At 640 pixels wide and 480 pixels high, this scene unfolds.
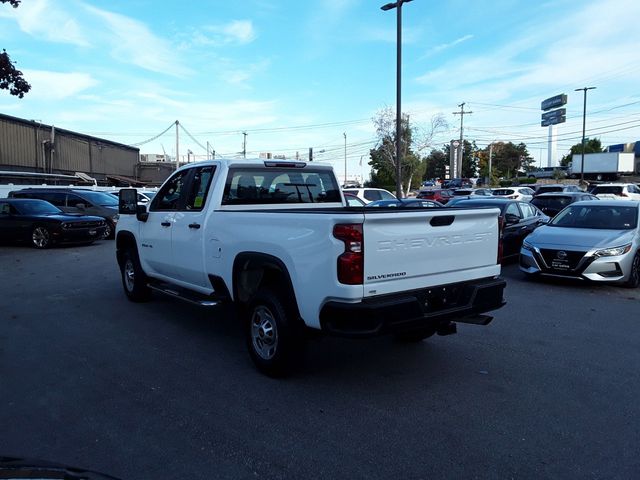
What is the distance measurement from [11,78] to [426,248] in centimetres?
1703

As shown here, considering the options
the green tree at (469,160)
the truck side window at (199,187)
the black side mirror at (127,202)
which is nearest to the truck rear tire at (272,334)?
the truck side window at (199,187)

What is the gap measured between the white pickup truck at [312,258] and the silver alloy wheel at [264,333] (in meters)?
0.01

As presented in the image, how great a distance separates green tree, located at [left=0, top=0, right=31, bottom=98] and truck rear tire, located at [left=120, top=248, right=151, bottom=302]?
39.2 ft

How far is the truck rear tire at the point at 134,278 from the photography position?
759 centimetres

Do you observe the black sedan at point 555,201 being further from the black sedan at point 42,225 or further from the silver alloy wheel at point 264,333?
the silver alloy wheel at point 264,333

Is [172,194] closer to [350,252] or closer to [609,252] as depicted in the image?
[350,252]

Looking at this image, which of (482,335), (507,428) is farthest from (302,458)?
(482,335)

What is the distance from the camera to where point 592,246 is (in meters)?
8.70

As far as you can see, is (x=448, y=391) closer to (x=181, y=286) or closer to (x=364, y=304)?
(x=364, y=304)

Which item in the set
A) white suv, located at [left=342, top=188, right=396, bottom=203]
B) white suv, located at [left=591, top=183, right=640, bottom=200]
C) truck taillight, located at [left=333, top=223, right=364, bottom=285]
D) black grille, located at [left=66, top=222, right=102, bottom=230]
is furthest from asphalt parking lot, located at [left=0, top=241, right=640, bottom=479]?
white suv, located at [left=591, top=183, right=640, bottom=200]

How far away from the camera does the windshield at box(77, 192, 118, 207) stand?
1872 centimetres

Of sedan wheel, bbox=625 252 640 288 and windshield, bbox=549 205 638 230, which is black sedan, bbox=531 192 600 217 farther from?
sedan wheel, bbox=625 252 640 288

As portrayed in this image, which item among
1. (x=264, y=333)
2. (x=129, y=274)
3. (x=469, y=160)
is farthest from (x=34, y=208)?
(x=469, y=160)

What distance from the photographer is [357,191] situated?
21.8m
